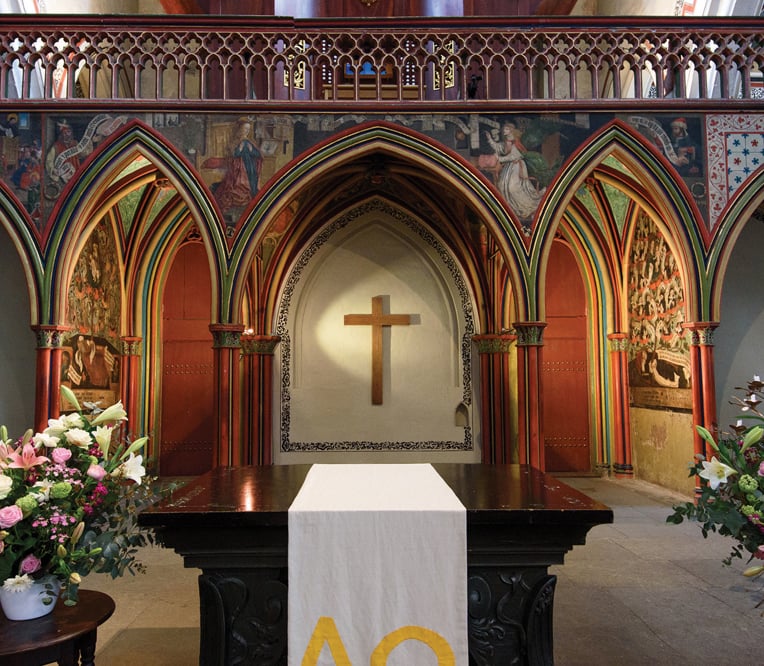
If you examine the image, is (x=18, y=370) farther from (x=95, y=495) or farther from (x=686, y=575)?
(x=686, y=575)

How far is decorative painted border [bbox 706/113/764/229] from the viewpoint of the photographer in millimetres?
8109

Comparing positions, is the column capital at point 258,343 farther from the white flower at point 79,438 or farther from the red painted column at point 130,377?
the white flower at point 79,438

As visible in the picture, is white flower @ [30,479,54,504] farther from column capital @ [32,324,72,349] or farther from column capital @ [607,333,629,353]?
column capital @ [607,333,629,353]

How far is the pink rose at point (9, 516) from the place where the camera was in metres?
2.47

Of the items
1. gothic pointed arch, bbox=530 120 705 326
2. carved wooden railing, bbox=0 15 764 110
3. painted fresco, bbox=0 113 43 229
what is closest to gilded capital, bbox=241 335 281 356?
painted fresco, bbox=0 113 43 229

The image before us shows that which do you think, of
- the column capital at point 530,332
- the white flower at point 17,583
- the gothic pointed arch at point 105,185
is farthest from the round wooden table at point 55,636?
the column capital at point 530,332

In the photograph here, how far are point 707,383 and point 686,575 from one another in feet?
11.3

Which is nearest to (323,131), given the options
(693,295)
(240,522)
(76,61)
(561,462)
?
(76,61)

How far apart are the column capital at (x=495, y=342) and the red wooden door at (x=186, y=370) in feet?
16.5

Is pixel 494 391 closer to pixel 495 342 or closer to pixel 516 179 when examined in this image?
pixel 495 342

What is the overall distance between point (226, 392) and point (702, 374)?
20.2 feet

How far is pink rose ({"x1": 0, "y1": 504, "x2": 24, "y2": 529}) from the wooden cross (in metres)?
9.32

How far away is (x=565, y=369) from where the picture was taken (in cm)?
1221

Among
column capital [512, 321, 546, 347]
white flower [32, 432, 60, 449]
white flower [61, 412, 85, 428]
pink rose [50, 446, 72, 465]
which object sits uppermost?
column capital [512, 321, 546, 347]
